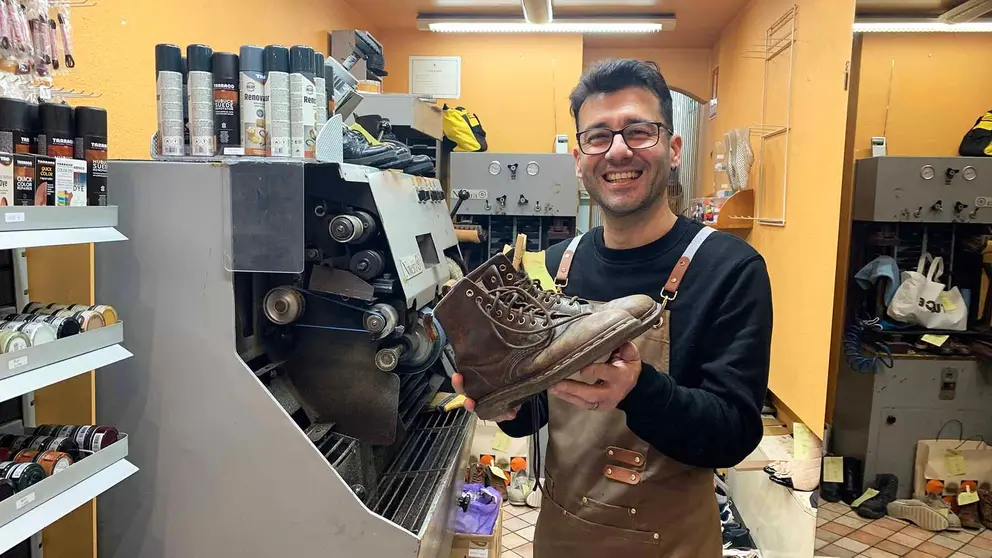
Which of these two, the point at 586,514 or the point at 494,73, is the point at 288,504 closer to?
the point at 586,514

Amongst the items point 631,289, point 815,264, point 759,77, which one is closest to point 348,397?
point 631,289

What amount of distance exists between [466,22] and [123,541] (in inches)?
175

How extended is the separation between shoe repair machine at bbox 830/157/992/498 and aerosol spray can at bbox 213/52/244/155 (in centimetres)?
299

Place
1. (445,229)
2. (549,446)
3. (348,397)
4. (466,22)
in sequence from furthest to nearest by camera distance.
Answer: (466,22) < (445,229) < (348,397) < (549,446)

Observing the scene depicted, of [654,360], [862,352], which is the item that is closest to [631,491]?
[654,360]

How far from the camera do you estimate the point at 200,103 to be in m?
1.45

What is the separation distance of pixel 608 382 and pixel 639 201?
0.41m

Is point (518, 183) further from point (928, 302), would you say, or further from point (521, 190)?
point (928, 302)

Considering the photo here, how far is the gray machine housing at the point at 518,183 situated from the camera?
4.20 meters

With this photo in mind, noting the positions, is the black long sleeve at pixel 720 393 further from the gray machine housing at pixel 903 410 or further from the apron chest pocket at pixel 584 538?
the gray machine housing at pixel 903 410

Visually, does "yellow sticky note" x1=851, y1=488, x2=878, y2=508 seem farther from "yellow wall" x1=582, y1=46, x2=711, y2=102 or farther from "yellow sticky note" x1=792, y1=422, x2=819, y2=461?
"yellow wall" x1=582, y1=46, x2=711, y2=102

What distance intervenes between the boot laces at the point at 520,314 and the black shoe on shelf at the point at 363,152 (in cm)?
80

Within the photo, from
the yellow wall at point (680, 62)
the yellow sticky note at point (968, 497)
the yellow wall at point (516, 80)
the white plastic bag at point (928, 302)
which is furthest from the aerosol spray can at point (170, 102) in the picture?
the yellow wall at point (680, 62)

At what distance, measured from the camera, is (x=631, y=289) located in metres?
1.35
